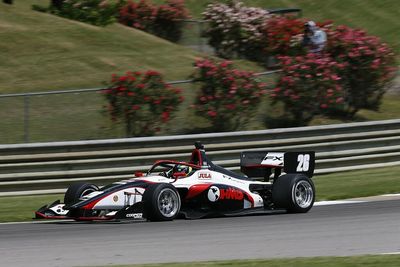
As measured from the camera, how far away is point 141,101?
58.9 ft

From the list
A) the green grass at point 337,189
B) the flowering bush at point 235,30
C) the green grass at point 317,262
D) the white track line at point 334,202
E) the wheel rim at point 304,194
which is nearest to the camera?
the green grass at point 317,262

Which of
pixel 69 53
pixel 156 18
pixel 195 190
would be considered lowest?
pixel 195 190

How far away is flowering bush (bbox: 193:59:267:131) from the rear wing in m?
4.36

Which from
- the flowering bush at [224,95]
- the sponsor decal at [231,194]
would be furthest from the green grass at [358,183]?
the sponsor decal at [231,194]

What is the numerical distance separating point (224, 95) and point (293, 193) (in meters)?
5.80

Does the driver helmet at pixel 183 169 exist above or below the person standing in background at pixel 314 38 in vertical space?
below

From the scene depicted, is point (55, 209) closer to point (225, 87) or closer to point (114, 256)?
point (114, 256)

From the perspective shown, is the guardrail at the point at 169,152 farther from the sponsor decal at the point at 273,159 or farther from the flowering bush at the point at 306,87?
→ the sponsor decal at the point at 273,159

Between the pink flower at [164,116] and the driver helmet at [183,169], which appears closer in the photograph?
the driver helmet at [183,169]

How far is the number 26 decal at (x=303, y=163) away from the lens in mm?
13828

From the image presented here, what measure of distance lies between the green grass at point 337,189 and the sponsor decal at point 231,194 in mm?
2535

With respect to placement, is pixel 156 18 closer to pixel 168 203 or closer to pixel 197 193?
pixel 197 193

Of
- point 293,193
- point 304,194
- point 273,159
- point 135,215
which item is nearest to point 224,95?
point 273,159

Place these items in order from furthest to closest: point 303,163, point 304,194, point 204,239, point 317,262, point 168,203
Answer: point 303,163, point 304,194, point 168,203, point 204,239, point 317,262
